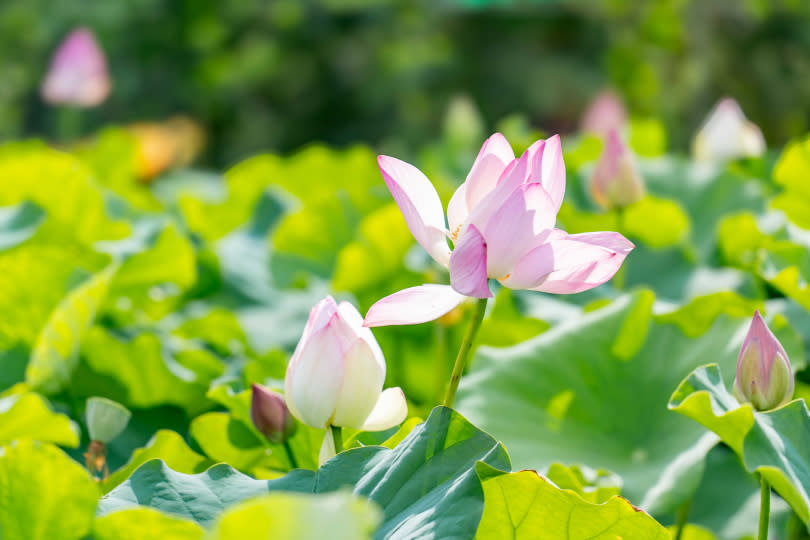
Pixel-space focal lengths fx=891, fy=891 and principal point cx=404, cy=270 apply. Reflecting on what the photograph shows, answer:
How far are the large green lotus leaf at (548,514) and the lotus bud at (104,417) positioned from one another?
0.28 m

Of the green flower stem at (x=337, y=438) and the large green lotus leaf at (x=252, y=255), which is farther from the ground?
the green flower stem at (x=337, y=438)

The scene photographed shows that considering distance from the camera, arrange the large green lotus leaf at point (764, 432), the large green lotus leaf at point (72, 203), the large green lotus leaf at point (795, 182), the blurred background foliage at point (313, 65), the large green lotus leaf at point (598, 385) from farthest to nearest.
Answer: the blurred background foliage at point (313, 65) < the large green lotus leaf at point (72, 203) < the large green lotus leaf at point (795, 182) < the large green lotus leaf at point (598, 385) < the large green lotus leaf at point (764, 432)

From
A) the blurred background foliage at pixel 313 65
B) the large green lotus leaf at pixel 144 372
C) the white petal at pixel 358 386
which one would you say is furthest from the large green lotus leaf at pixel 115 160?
the blurred background foliage at pixel 313 65

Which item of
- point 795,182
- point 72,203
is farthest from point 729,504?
point 72,203

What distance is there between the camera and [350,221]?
1.22 m

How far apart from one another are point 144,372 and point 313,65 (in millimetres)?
4185

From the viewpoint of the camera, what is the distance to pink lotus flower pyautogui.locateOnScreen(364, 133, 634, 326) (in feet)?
1.54

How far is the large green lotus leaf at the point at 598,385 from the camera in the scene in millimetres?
728

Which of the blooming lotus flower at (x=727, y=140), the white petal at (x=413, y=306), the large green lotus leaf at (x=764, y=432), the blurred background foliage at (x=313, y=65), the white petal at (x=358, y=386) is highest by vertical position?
the white petal at (x=413, y=306)

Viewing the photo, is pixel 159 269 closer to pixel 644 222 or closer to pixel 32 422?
pixel 32 422

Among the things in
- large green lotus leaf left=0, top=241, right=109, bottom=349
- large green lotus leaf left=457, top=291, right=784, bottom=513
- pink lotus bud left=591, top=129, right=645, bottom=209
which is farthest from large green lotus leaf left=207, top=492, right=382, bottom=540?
pink lotus bud left=591, top=129, right=645, bottom=209

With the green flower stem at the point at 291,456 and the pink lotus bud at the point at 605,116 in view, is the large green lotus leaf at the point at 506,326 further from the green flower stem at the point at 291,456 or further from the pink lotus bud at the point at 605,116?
the pink lotus bud at the point at 605,116

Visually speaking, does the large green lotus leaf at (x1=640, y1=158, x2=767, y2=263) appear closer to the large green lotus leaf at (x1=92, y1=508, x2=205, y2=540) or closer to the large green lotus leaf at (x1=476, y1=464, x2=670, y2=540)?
the large green lotus leaf at (x1=476, y1=464, x2=670, y2=540)

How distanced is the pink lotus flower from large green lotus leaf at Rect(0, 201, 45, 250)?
27.6 inches
